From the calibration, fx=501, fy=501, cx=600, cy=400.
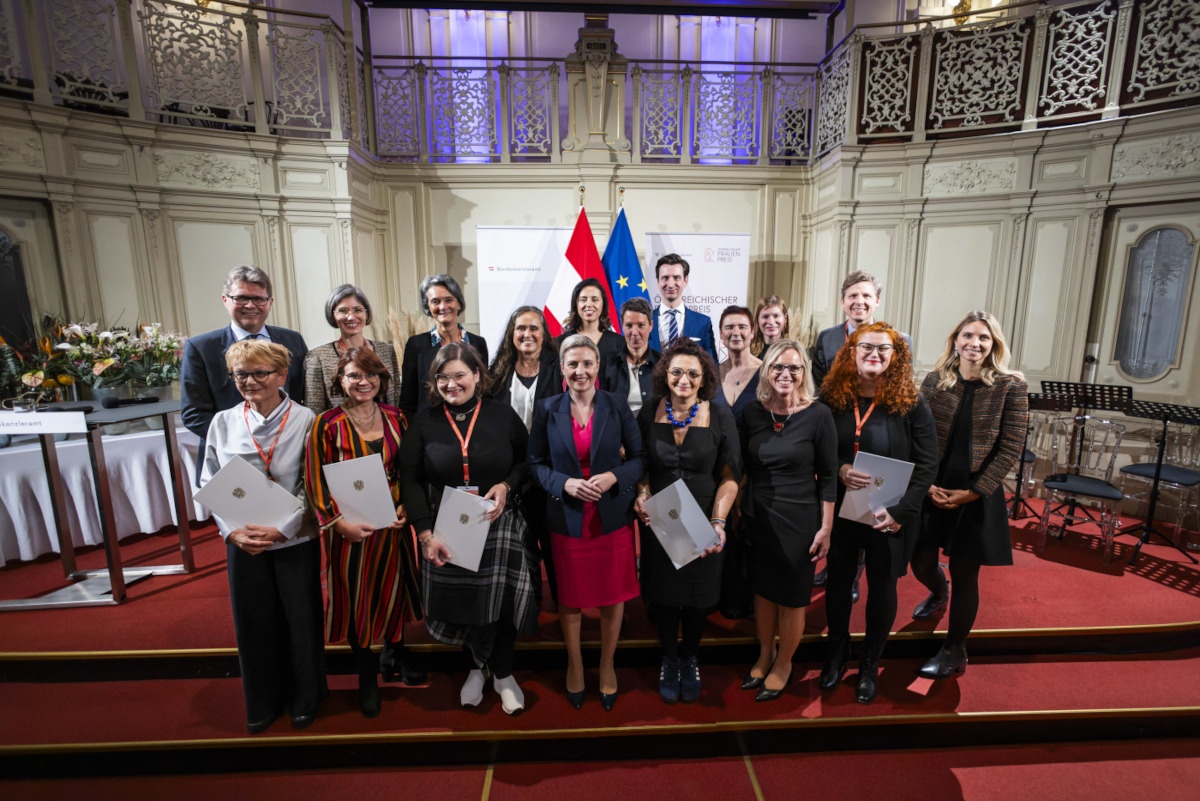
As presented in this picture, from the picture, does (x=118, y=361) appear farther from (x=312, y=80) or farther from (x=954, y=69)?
(x=954, y=69)

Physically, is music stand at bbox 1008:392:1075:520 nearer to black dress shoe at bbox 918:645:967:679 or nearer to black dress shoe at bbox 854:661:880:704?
black dress shoe at bbox 918:645:967:679

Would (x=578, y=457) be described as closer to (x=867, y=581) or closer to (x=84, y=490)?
(x=867, y=581)

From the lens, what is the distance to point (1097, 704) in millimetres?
2348

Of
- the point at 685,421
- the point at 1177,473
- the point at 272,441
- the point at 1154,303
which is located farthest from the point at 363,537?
the point at 1154,303

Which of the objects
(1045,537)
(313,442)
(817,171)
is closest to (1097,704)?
(1045,537)

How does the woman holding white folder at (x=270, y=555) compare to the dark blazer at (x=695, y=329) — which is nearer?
the woman holding white folder at (x=270, y=555)

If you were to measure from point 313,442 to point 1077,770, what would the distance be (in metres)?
3.38

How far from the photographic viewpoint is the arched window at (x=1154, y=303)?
4.27 m

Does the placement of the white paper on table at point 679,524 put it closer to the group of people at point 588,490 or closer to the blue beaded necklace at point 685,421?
the group of people at point 588,490

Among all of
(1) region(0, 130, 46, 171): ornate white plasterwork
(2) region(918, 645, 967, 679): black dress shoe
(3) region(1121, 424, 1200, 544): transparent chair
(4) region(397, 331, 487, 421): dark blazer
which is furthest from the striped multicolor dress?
(3) region(1121, 424, 1200, 544): transparent chair

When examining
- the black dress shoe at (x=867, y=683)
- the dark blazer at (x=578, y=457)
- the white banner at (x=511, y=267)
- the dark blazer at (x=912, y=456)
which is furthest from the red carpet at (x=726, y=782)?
the white banner at (x=511, y=267)

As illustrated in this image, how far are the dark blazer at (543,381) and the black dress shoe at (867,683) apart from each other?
1884mm

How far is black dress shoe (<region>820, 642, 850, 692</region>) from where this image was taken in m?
2.30

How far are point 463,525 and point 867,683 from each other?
1.92 m
